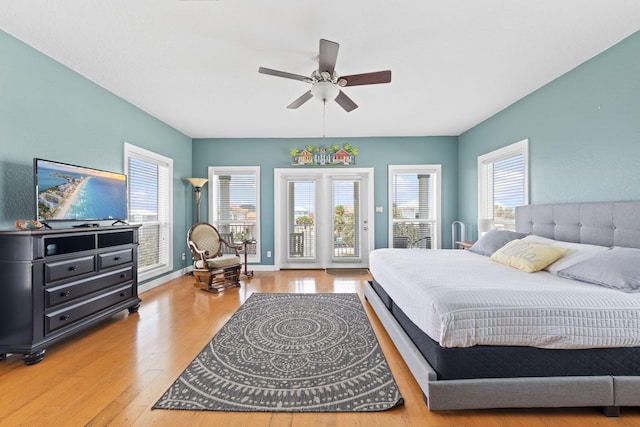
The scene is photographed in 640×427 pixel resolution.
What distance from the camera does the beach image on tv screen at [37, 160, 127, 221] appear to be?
2383mm

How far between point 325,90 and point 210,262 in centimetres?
293

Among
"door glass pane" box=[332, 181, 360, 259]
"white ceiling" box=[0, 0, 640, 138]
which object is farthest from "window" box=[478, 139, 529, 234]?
"door glass pane" box=[332, 181, 360, 259]

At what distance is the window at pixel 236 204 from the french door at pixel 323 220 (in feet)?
1.89

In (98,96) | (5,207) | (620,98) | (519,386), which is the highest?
(98,96)

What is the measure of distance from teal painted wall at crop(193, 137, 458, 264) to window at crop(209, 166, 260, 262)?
0.17m

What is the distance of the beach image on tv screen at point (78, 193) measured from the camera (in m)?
2.38

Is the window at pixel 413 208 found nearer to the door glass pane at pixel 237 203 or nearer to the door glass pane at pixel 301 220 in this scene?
the door glass pane at pixel 301 220

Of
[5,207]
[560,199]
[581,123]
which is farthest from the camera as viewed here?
[560,199]

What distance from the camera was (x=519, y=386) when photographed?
150 cm

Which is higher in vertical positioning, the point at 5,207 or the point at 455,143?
the point at 455,143

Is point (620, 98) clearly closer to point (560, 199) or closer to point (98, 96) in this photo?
point (560, 199)

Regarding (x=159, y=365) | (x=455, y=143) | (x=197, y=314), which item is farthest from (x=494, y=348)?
(x=455, y=143)

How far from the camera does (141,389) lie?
1.79 meters

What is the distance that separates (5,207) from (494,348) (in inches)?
150
